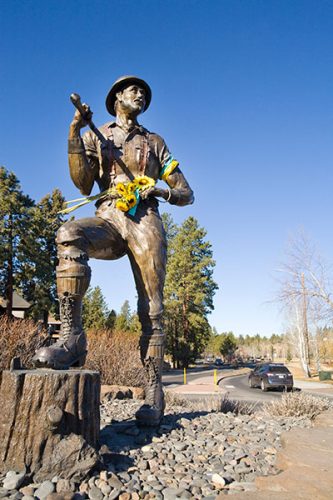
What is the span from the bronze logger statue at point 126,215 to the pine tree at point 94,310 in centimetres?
2542

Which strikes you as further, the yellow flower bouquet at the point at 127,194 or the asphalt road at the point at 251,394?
the asphalt road at the point at 251,394

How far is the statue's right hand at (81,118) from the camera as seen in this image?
318cm

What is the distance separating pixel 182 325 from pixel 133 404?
3260cm

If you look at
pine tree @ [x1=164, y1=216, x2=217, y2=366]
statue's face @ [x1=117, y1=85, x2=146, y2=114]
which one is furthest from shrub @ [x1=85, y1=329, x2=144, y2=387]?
pine tree @ [x1=164, y1=216, x2=217, y2=366]

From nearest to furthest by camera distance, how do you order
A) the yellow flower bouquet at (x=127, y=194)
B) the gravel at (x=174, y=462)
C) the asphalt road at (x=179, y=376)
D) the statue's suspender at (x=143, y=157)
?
the gravel at (x=174, y=462) < the yellow flower bouquet at (x=127, y=194) < the statue's suspender at (x=143, y=157) < the asphalt road at (x=179, y=376)

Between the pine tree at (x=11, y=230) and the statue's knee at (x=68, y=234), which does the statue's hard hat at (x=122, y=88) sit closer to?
the statue's knee at (x=68, y=234)

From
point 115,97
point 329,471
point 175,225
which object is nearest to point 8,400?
point 329,471

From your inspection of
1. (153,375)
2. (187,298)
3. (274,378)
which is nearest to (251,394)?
(274,378)

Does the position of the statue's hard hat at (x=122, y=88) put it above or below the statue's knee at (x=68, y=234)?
above

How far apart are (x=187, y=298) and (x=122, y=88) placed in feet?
111

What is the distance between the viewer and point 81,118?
126 inches

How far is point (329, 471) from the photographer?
98.6 inches

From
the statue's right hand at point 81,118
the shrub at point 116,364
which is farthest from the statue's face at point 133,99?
the shrub at point 116,364

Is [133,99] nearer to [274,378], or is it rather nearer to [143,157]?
[143,157]
